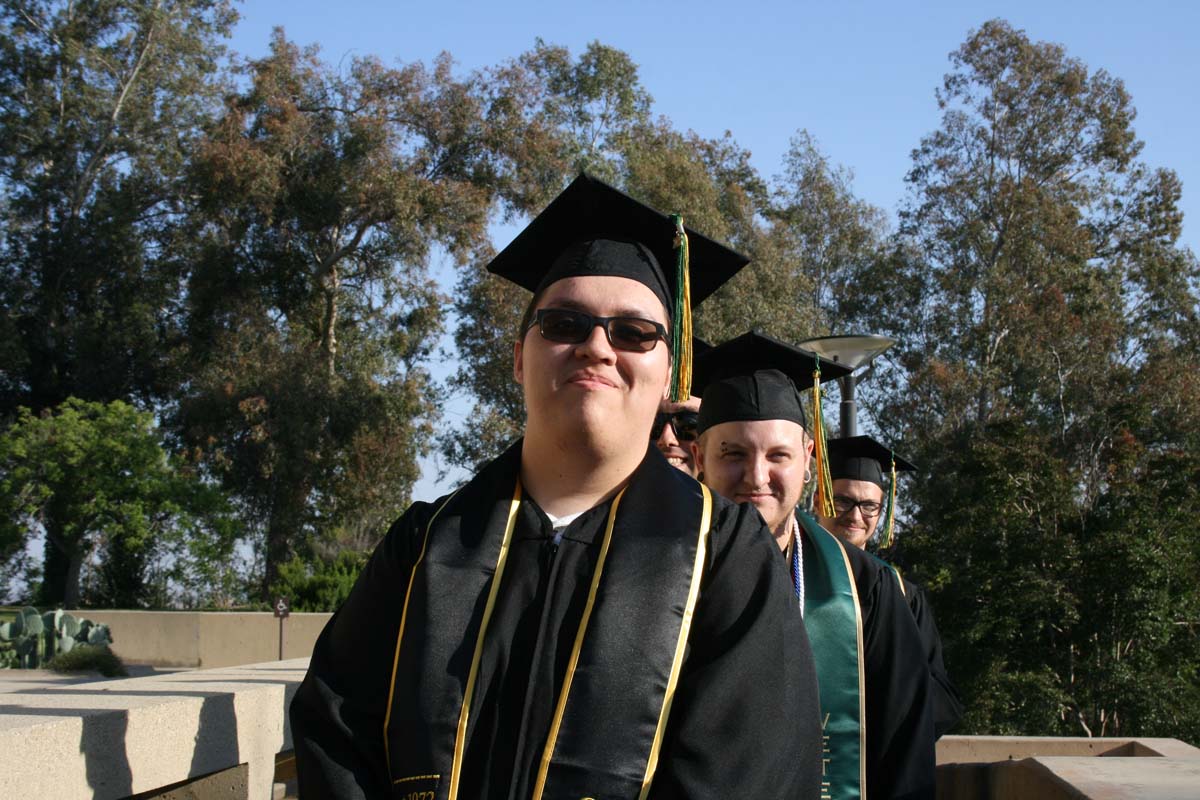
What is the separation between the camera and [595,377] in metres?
2.32

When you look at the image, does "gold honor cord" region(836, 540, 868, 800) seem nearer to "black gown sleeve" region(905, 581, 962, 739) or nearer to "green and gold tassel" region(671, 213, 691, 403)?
"black gown sleeve" region(905, 581, 962, 739)

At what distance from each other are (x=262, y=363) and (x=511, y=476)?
24.0m

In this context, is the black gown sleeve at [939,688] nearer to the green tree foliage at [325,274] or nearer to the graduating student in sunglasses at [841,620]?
the graduating student in sunglasses at [841,620]

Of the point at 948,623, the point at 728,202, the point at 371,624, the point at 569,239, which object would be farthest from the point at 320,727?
the point at 728,202

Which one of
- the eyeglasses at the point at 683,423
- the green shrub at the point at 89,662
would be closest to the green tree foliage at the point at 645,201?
the green shrub at the point at 89,662

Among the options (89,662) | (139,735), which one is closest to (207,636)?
(89,662)

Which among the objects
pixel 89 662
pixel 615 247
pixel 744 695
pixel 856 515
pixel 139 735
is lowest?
pixel 89 662

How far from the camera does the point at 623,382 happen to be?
2.36 meters

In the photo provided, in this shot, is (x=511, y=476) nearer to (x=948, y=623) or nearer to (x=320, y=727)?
(x=320, y=727)

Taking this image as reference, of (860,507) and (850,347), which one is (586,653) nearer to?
(860,507)

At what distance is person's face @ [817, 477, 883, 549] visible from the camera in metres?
5.59

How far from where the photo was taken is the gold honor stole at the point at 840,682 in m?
2.83

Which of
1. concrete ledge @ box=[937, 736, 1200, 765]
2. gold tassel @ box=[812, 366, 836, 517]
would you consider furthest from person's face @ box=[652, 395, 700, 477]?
concrete ledge @ box=[937, 736, 1200, 765]

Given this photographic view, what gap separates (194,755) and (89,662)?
13.8 m
